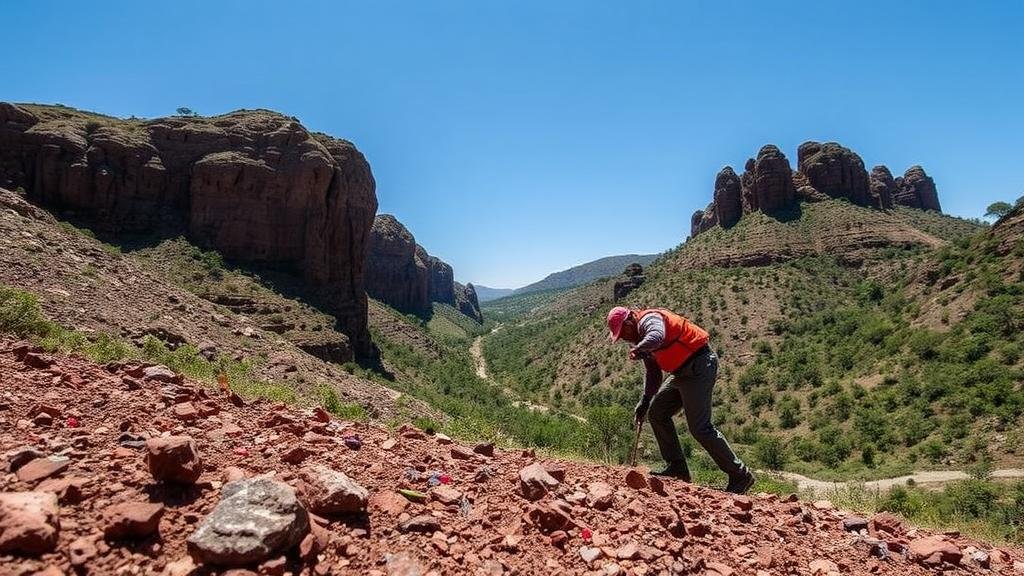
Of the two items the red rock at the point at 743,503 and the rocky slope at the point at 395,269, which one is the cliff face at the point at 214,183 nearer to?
the red rock at the point at 743,503

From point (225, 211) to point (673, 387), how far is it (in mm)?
35292

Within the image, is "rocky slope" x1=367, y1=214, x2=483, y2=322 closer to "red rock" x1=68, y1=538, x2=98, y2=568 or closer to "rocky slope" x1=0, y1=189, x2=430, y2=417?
"rocky slope" x1=0, y1=189, x2=430, y2=417

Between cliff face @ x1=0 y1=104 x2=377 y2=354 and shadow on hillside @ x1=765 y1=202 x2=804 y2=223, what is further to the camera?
shadow on hillside @ x1=765 y1=202 x2=804 y2=223

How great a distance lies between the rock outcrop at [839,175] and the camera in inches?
2815

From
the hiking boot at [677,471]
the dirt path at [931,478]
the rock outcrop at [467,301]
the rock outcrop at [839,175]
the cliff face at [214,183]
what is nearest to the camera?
the hiking boot at [677,471]

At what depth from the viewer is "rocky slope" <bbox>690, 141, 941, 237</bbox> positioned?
7169cm

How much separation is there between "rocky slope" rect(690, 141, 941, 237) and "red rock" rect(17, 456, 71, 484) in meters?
80.5

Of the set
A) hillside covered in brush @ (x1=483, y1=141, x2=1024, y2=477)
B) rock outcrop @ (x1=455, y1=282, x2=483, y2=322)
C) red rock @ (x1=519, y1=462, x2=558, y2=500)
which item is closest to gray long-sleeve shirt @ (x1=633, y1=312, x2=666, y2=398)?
red rock @ (x1=519, y1=462, x2=558, y2=500)

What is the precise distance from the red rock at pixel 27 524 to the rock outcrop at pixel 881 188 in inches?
3560

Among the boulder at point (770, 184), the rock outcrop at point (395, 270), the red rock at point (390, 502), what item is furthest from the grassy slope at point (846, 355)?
the rock outcrop at point (395, 270)

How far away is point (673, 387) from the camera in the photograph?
18.1 feet

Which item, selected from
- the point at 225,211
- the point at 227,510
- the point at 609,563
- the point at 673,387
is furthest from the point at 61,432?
the point at 225,211

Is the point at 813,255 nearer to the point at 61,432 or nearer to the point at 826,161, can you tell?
the point at 826,161

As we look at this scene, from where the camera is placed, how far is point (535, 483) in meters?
3.63
